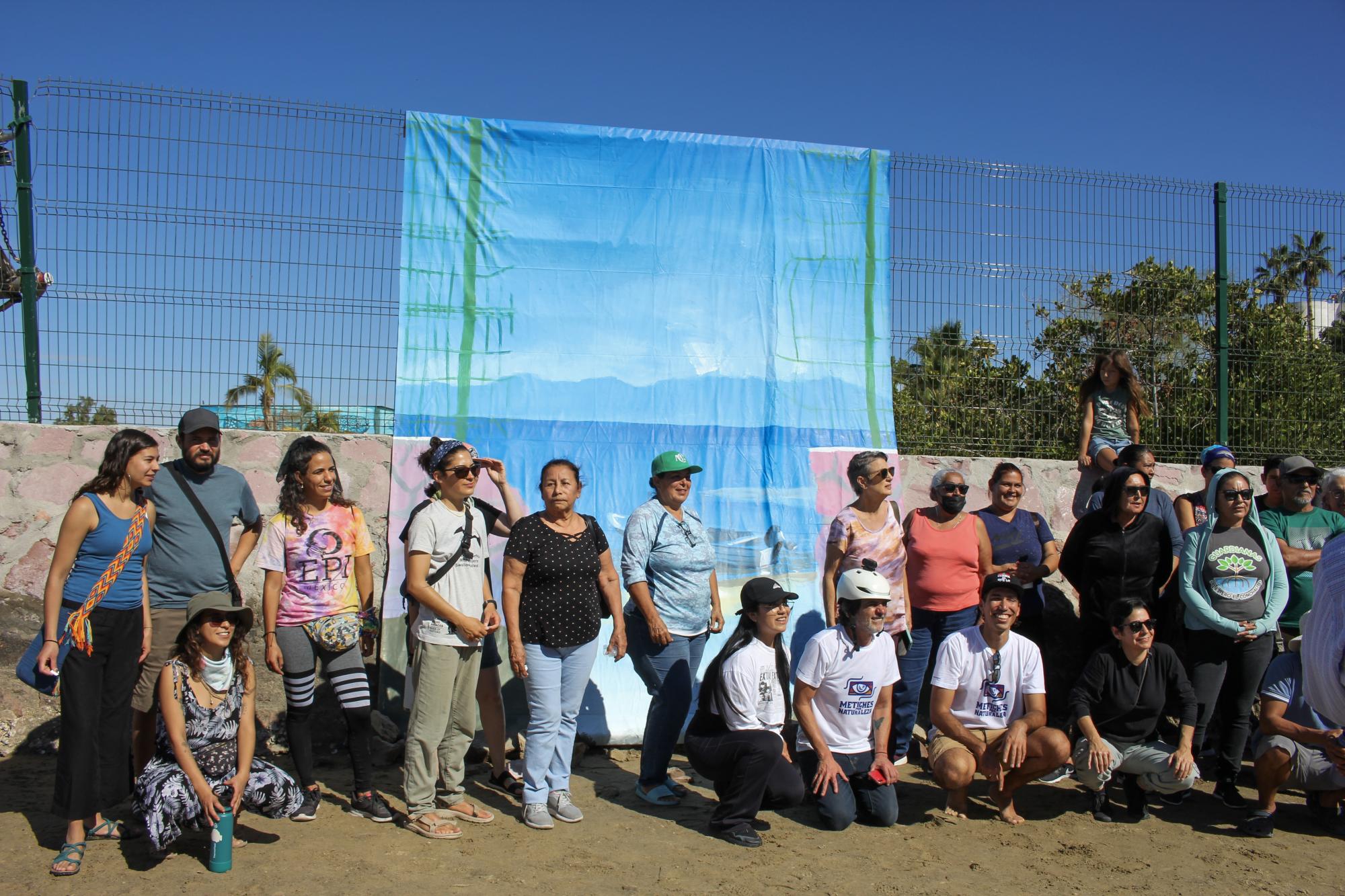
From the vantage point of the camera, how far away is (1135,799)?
4996 mm

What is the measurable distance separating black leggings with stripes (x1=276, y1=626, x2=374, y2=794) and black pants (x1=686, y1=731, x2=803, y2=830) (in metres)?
1.49

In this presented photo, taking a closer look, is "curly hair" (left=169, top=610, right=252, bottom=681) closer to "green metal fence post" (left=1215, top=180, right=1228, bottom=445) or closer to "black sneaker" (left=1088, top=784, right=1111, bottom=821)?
"black sneaker" (left=1088, top=784, right=1111, bottom=821)

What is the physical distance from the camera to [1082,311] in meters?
7.32

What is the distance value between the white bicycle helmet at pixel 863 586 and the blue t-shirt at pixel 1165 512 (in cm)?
178

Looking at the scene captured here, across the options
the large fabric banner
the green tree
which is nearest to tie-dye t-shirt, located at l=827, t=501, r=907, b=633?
the large fabric banner

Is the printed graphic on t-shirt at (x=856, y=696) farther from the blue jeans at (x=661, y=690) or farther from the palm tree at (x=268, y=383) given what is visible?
the palm tree at (x=268, y=383)

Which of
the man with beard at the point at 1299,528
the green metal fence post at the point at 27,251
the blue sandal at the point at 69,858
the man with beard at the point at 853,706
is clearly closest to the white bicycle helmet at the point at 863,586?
the man with beard at the point at 853,706

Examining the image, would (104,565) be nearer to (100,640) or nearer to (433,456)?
(100,640)

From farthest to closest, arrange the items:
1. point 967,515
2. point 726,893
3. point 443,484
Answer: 1. point 967,515
2. point 443,484
3. point 726,893

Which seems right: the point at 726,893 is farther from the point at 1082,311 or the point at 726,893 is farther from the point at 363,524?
the point at 1082,311

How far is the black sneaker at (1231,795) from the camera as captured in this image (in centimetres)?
514

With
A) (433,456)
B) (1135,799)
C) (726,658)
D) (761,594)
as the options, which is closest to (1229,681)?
(1135,799)

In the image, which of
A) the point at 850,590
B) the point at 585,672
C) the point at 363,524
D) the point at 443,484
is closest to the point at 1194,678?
the point at 850,590

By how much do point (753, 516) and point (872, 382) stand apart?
1267mm
